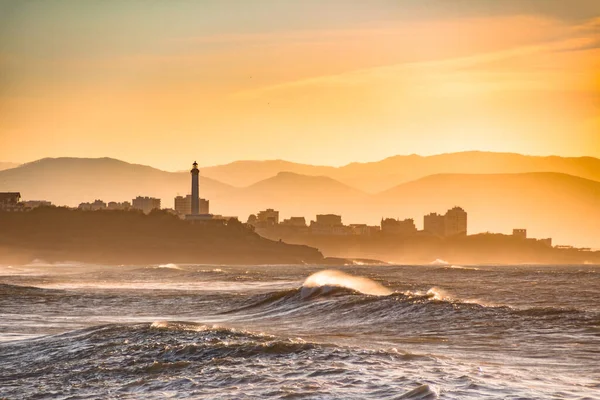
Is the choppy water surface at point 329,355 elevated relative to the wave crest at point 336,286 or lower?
lower

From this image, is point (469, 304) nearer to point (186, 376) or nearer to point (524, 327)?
point (524, 327)

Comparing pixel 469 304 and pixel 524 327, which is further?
pixel 469 304

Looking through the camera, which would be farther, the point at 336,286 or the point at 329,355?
the point at 336,286

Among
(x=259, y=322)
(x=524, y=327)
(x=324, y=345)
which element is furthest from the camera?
(x=259, y=322)

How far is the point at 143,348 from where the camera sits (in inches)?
931

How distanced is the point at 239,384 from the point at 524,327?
11.4 meters

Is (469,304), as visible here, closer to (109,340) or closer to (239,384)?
(109,340)

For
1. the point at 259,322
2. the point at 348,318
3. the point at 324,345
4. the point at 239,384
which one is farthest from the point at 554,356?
the point at 259,322

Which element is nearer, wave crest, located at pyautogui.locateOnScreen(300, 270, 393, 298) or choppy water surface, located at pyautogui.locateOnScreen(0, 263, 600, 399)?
choppy water surface, located at pyautogui.locateOnScreen(0, 263, 600, 399)

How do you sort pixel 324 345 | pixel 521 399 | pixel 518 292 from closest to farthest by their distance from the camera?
pixel 521 399 < pixel 324 345 < pixel 518 292

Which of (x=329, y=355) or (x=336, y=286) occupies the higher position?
(x=336, y=286)

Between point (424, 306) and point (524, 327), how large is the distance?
7.12m

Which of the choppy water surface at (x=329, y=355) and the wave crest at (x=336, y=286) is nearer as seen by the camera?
the choppy water surface at (x=329, y=355)

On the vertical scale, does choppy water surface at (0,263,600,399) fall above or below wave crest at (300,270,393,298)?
below
